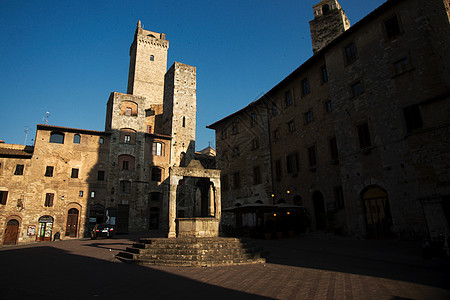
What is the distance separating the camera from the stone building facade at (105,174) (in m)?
25.9

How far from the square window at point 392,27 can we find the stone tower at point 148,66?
39744 mm

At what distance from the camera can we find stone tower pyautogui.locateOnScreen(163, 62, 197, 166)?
34.0 meters

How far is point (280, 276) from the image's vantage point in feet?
24.2

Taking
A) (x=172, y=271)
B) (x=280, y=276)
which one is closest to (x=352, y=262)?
(x=280, y=276)

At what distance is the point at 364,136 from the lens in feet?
53.6

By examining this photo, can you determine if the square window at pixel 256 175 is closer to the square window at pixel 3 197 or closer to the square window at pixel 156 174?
the square window at pixel 156 174

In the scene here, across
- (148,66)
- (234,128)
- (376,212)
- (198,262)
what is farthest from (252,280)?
(148,66)

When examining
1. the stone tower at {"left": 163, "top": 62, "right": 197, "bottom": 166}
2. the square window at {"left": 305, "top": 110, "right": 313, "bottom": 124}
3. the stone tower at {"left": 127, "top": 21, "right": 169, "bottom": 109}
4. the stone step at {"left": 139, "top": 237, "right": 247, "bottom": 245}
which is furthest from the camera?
the stone tower at {"left": 127, "top": 21, "right": 169, "bottom": 109}

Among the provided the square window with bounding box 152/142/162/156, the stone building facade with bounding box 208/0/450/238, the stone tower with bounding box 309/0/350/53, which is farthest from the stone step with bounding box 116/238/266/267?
the stone tower with bounding box 309/0/350/53

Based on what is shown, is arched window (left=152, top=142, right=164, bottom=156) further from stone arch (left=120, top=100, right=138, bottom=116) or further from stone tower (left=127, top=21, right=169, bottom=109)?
stone tower (left=127, top=21, right=169, bottom=109)

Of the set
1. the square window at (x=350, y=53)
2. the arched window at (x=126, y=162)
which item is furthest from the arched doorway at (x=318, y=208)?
the arched window at (x=126, y=162)

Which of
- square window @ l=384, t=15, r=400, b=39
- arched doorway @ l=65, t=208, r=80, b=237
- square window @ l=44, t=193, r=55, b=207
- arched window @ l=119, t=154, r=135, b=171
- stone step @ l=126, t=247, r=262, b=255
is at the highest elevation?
square window @ l=384, t=15, r=400, b=39

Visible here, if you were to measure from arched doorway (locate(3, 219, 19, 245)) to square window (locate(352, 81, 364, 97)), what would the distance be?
3102 cm

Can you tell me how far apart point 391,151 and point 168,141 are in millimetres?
25200
